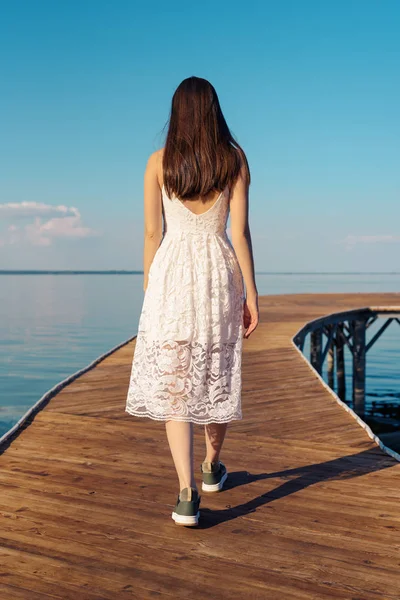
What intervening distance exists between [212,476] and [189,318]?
103 centimetres

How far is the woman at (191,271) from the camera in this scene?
3.14 metres

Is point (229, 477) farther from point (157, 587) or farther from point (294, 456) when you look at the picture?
point (157, 587)

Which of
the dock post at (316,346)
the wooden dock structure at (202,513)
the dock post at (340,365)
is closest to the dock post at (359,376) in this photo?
the dock post at (316,346)

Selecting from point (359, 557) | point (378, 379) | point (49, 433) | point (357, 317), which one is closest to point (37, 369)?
point (357, 317)

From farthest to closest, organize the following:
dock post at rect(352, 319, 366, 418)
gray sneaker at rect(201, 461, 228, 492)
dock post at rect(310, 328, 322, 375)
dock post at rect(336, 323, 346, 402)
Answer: dock post at rect(336, 323, 346, 402)
dock post at rect(352, 319, 366, 418)
dock post at rect(310, 328, 322, 375)
gray sneaker at rect(201, 461, 228, 492)

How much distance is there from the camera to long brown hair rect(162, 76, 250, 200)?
10.2 ft

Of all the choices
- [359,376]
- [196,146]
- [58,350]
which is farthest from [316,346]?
[196,146]

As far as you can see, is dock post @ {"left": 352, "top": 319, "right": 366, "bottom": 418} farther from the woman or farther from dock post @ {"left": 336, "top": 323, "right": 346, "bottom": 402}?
the woman

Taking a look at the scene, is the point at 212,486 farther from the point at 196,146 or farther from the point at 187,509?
the point at 196,146

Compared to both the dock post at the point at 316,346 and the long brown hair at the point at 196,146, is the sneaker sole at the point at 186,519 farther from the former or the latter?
the dock post at the point at 316,346

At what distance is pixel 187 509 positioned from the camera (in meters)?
3.13

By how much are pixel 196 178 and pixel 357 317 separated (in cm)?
1483

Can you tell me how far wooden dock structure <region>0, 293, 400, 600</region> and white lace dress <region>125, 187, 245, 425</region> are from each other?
0.59m

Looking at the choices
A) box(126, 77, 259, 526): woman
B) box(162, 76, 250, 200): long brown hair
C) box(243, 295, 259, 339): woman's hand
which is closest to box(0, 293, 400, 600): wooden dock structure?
box(126, 77, 259, 526): woman
